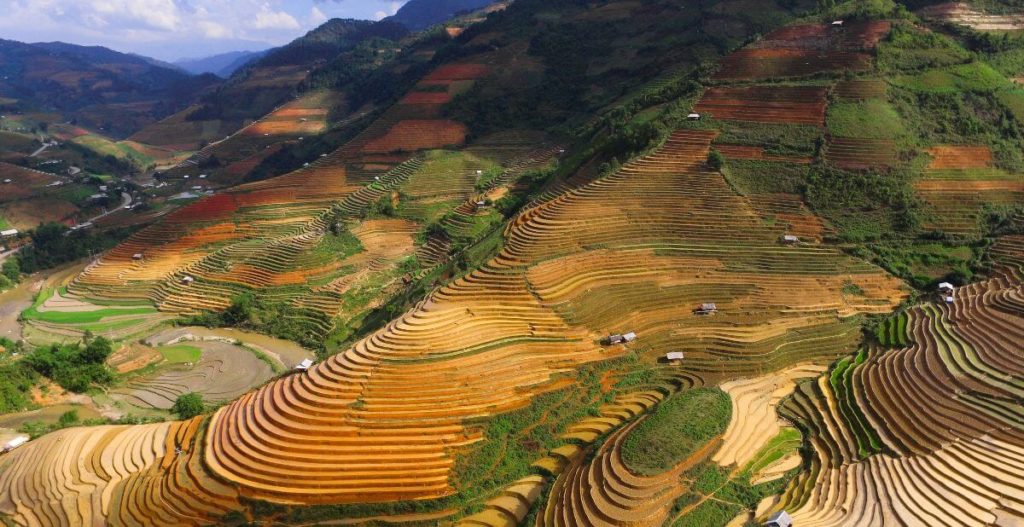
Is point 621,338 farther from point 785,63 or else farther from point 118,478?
point 785,63

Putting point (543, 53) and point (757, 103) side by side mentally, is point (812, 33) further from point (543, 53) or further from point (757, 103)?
point (543, 53)

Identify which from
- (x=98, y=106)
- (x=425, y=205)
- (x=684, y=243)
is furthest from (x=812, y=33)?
(x=98, y=106)

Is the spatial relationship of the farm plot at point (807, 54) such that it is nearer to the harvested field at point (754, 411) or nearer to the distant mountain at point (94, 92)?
the harvested field at point (754, 411)

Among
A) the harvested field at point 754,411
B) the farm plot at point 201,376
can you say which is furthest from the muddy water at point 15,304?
the harvested field at point 754,411

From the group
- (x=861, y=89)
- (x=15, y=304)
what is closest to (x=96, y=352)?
(x=15, y=304)

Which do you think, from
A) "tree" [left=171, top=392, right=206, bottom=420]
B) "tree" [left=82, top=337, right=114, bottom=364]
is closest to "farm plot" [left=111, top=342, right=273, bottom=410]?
"tree" [left=82, top=337, right=114, bottom=364]

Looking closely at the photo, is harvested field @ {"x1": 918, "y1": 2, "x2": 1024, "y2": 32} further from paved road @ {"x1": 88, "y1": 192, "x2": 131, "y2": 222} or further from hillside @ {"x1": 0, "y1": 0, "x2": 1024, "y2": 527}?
paved road @ {"x1": 88, "y1": 192, "x2": 131, "y2": 222}
